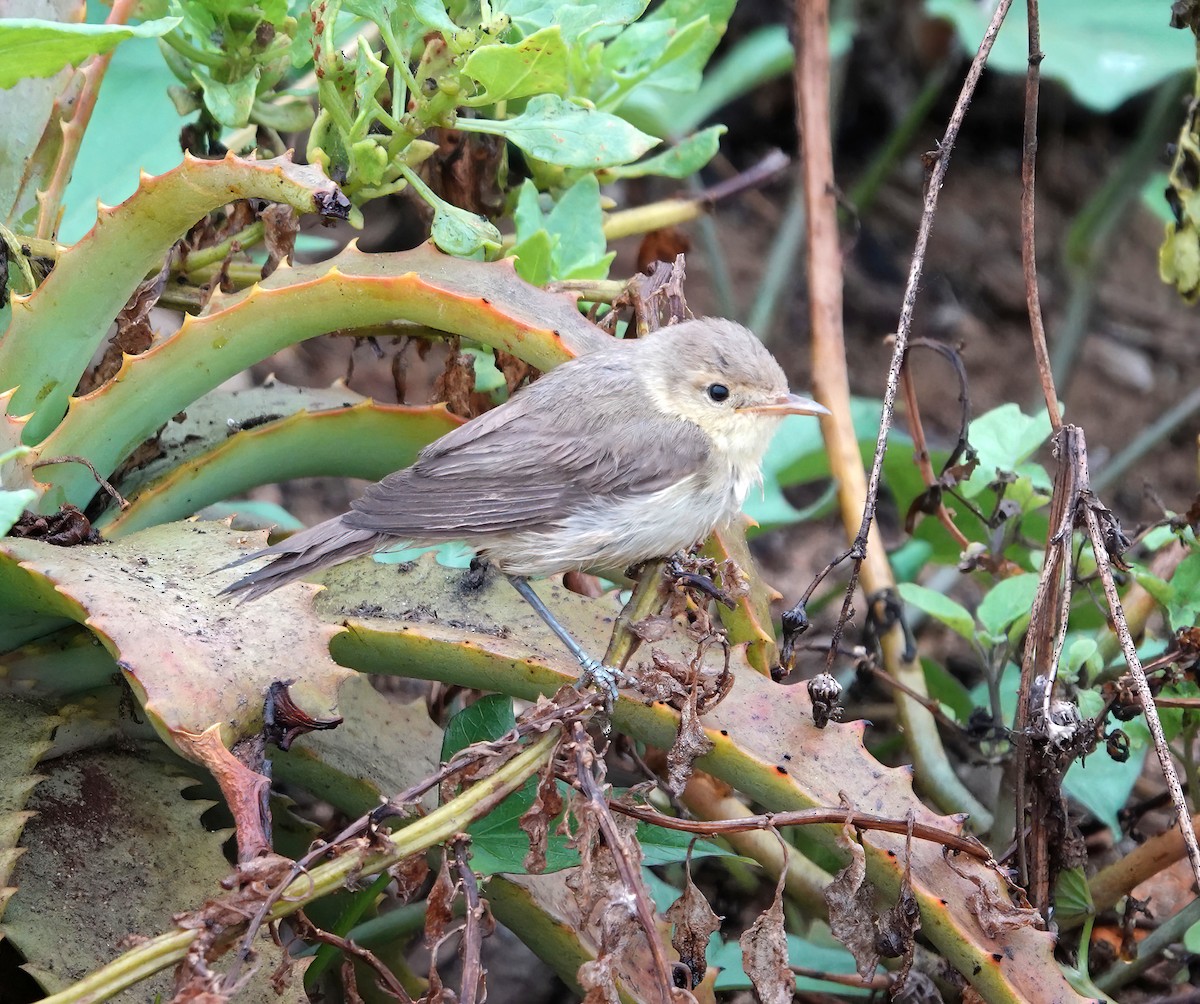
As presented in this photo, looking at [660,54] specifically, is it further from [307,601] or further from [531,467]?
[307,601]

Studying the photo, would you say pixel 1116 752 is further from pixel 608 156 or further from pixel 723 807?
pixel 608 156

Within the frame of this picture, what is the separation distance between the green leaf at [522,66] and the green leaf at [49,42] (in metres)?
0.47

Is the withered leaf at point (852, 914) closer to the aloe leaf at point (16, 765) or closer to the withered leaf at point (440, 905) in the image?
the withered leaf at point (440, 905)

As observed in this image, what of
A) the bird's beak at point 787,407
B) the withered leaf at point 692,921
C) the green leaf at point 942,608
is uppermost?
the bird's beak at point 787,407

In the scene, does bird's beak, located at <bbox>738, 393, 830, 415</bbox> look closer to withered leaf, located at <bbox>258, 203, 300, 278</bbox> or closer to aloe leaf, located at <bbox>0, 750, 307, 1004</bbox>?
withered leaf, located at <bbox>258, 203, 300, 278</bbox>

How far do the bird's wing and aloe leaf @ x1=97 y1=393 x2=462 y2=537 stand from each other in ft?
0.30

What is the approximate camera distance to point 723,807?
7.80 feet

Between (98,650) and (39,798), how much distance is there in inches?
9.6

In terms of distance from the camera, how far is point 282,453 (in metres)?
2.18

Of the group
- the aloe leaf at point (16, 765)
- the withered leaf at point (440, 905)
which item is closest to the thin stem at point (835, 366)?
the withered leaf at point (440, 905)

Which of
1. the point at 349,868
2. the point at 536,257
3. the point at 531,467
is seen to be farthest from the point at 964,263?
the point at 349,868

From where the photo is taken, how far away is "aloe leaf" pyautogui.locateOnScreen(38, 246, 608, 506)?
1984 mm

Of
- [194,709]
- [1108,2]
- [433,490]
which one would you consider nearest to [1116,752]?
[433,490]

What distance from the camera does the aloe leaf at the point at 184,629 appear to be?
1.53 meters
